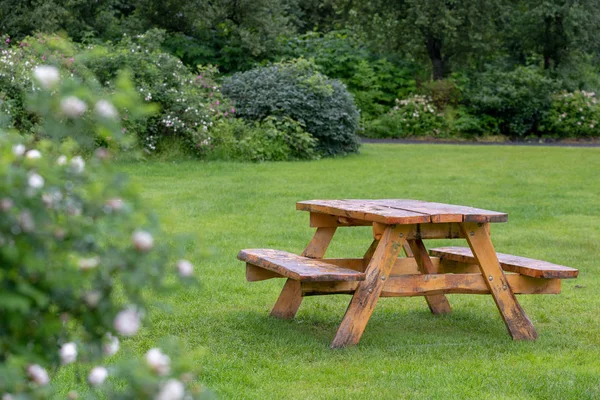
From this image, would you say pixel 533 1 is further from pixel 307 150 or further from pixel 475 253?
pixel 475 253

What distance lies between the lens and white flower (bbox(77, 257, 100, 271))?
1.72 metres

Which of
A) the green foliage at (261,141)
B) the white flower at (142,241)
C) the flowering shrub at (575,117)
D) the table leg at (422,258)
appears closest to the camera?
the white flower at (142,241)

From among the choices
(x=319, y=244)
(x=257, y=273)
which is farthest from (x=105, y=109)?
(x=319, y=244)

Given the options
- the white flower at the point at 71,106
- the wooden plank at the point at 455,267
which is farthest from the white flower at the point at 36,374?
the wooden plank at the point at 455,267

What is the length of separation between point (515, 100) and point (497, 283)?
2264cm

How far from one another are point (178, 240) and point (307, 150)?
1607cm

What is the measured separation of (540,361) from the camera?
16.5ft

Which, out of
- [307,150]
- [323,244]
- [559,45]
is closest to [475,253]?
[323,244]

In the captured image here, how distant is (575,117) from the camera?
26672 millimetres

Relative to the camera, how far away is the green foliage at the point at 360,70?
93.1 feet

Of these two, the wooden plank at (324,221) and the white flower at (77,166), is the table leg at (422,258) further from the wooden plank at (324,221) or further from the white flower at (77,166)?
the white flower at (77,166)

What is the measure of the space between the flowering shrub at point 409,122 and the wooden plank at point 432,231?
68.7 feet

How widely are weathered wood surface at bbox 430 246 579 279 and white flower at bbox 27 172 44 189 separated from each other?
4.40m

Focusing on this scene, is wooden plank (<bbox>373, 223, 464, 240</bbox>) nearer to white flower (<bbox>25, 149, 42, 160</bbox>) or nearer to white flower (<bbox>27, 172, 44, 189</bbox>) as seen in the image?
white flower (<bbox>25, 149, 42, 160</bbox>)
